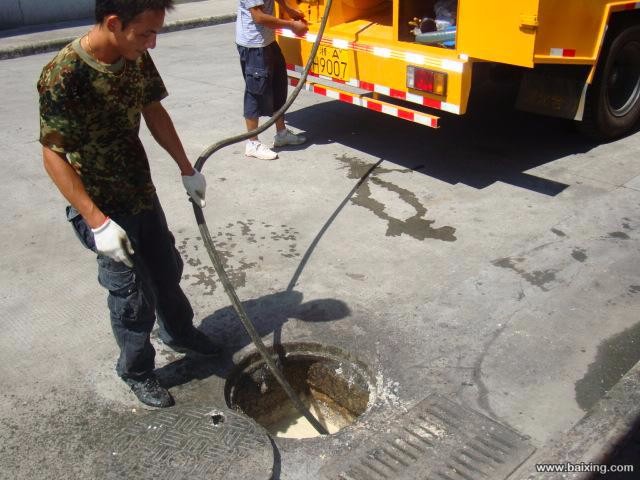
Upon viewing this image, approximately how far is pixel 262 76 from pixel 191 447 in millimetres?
3621

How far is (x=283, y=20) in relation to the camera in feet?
17.9

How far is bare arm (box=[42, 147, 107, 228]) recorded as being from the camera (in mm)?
2398

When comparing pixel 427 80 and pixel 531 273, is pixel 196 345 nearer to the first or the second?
pixel 531 273

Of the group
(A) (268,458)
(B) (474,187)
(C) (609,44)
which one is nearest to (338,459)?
(A) (268,458)

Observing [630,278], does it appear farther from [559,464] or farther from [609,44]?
[609,44]

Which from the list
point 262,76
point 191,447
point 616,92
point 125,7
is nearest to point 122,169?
point 125,7

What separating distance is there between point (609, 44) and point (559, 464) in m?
3.72

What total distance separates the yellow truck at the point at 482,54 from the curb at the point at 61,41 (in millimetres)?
6580

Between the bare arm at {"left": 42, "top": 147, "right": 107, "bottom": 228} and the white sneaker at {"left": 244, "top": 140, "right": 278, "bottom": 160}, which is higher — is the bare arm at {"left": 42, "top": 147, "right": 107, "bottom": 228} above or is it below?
above

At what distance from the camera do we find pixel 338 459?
8.66ft

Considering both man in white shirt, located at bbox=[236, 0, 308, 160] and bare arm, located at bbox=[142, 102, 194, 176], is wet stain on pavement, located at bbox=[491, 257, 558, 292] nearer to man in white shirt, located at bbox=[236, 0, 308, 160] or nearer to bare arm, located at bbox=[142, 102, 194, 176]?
bare arm, located at bbox=[142, 102, 194, 176]

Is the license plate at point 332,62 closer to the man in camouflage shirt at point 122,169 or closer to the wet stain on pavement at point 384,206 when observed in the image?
the wet stain on pavement at point 384,206

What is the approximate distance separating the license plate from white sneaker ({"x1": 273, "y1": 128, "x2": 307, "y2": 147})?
61 cm

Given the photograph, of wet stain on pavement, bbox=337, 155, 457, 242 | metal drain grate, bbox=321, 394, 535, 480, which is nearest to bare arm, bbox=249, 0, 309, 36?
wet stain on pavement, bbox=337, 155, 457, 242
